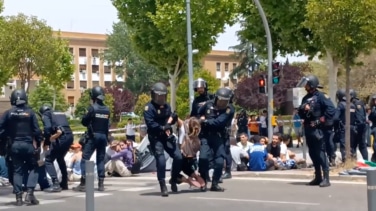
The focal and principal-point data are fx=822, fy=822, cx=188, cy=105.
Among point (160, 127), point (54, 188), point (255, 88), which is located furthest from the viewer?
point (255, 88)

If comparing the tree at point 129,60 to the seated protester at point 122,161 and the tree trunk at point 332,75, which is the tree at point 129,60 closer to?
the tree trunk at point 332,75

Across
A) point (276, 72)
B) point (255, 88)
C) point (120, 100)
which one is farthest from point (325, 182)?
point (120, 100)

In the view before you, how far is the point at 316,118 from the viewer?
554 inches

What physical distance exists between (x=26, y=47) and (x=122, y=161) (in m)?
26.7

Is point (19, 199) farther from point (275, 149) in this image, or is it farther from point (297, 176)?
point (275, 149)

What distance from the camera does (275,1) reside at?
2931 centimetres

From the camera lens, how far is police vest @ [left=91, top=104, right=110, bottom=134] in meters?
14.5

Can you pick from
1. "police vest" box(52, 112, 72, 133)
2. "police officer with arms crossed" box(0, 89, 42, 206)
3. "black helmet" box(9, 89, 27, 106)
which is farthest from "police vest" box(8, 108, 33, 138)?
"police vest" box(52, 112, 72, 133)

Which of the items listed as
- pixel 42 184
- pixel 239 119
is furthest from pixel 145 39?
pixel 42 184

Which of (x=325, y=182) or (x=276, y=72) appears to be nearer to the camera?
(x=325, y=182)

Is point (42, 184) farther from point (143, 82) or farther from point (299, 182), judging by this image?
point (143, 82)

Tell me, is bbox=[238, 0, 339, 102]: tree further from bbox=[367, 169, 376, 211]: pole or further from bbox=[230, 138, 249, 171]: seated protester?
bbox=[367, 169, 376, 211]: pole

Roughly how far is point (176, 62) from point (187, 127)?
26060 mm

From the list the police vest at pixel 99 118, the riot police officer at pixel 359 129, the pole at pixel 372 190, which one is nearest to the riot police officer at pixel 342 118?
the riot police officer at pixel 359 129
